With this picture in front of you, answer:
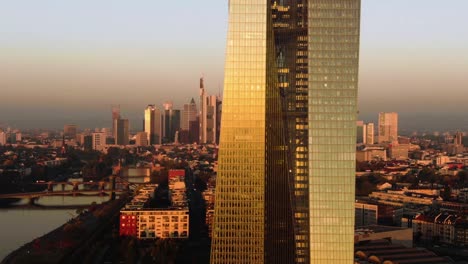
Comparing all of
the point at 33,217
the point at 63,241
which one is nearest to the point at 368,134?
A: the point at 33,217

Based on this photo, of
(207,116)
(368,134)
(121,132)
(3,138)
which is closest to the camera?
(207,116)

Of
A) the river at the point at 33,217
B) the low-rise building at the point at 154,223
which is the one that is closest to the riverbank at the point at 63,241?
the river at the point at 33,217

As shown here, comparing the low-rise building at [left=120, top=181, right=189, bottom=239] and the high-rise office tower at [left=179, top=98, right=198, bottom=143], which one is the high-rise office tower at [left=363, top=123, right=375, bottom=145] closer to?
the high-rise office tower at [left=179, top=98, right=198, bottom=143]

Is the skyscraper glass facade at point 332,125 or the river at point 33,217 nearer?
the skyscraper glass facade at point 332,125

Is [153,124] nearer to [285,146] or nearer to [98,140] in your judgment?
[98,140]

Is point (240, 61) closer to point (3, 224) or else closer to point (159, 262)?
point (159, 262)

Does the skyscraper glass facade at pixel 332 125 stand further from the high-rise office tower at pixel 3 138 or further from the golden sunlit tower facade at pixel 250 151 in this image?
the high-rise office tower at pixel 3 138

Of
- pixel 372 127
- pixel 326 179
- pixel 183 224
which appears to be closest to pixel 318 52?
pixel 326 179
